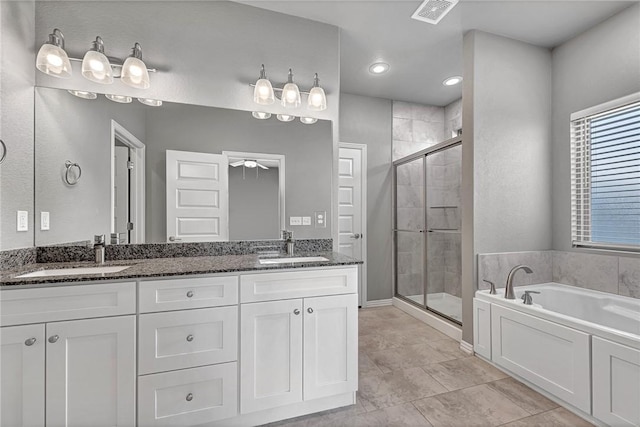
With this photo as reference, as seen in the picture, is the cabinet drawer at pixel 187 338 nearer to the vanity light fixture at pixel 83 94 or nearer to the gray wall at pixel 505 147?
the vanity light fixture at pixel 83 94

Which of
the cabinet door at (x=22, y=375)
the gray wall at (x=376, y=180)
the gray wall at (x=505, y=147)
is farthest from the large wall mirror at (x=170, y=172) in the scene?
the gray wall at (x=376, y=180)

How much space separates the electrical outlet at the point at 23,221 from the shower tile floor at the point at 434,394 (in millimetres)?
1899

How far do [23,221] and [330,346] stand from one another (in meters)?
1.96

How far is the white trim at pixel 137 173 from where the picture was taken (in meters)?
1.88

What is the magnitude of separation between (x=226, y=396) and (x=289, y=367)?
37 centimetres

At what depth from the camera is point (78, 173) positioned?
179 centimetres

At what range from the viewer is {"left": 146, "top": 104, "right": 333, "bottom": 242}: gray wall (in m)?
1.95

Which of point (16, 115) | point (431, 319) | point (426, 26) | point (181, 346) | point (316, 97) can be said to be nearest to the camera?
point (181, 346)

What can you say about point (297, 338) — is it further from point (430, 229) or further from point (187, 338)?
point (430, 229)

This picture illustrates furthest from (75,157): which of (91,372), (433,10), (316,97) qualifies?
(433,10)

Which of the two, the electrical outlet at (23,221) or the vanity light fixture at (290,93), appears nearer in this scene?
the electrical outlet at (23,221)

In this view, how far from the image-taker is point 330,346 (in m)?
1.70

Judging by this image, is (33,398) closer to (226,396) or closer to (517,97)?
(226,396)

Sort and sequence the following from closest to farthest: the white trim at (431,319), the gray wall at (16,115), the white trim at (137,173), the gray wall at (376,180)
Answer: the gray wall at (16,115) → the white trim at (137,173) → the white trim at (431,319) → the gray wall at (376,180)
